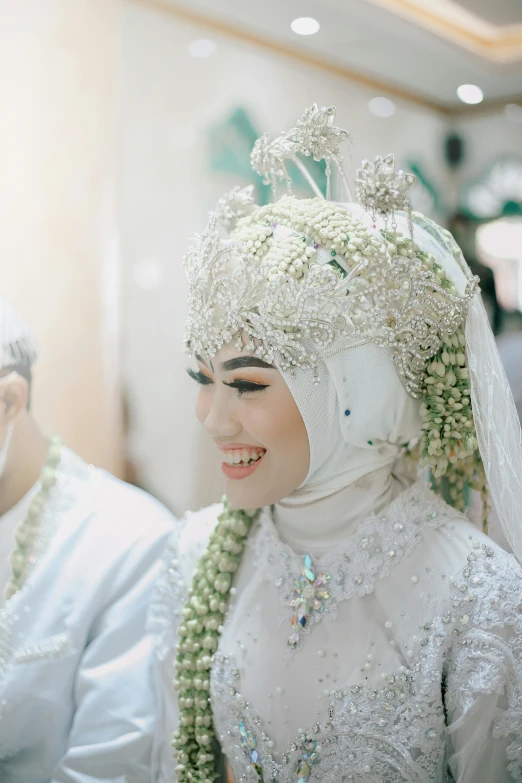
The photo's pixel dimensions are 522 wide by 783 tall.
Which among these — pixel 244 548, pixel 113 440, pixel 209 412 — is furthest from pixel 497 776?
pixel 113 440

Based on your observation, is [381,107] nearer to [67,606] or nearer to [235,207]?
[235,207]

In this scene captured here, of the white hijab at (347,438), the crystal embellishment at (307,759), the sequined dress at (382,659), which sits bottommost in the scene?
the crystal embellishment at (307,759)

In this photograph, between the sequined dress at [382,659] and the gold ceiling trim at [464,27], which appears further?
the gold ceiling trim at [464,27]

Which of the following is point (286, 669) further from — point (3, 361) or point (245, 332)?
point (3, 361)

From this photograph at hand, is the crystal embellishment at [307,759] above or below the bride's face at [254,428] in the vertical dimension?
below

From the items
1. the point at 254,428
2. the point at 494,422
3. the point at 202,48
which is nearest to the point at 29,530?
the point at 254,428

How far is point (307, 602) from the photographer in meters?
1.47

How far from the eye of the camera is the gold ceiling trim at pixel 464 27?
1.54 m

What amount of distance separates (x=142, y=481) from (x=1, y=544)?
37 centimetres

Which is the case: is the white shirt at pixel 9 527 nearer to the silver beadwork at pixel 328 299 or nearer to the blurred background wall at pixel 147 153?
the blurred background wall at pixel 147 153

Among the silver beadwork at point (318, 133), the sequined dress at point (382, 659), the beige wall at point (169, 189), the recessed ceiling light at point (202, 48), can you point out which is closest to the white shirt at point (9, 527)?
the beige wall at point (169, 189)

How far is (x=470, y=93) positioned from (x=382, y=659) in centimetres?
112

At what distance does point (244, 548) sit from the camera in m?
1.66

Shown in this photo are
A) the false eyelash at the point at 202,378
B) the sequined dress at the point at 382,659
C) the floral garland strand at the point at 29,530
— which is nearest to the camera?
the sequined dress at the point at 382,659
